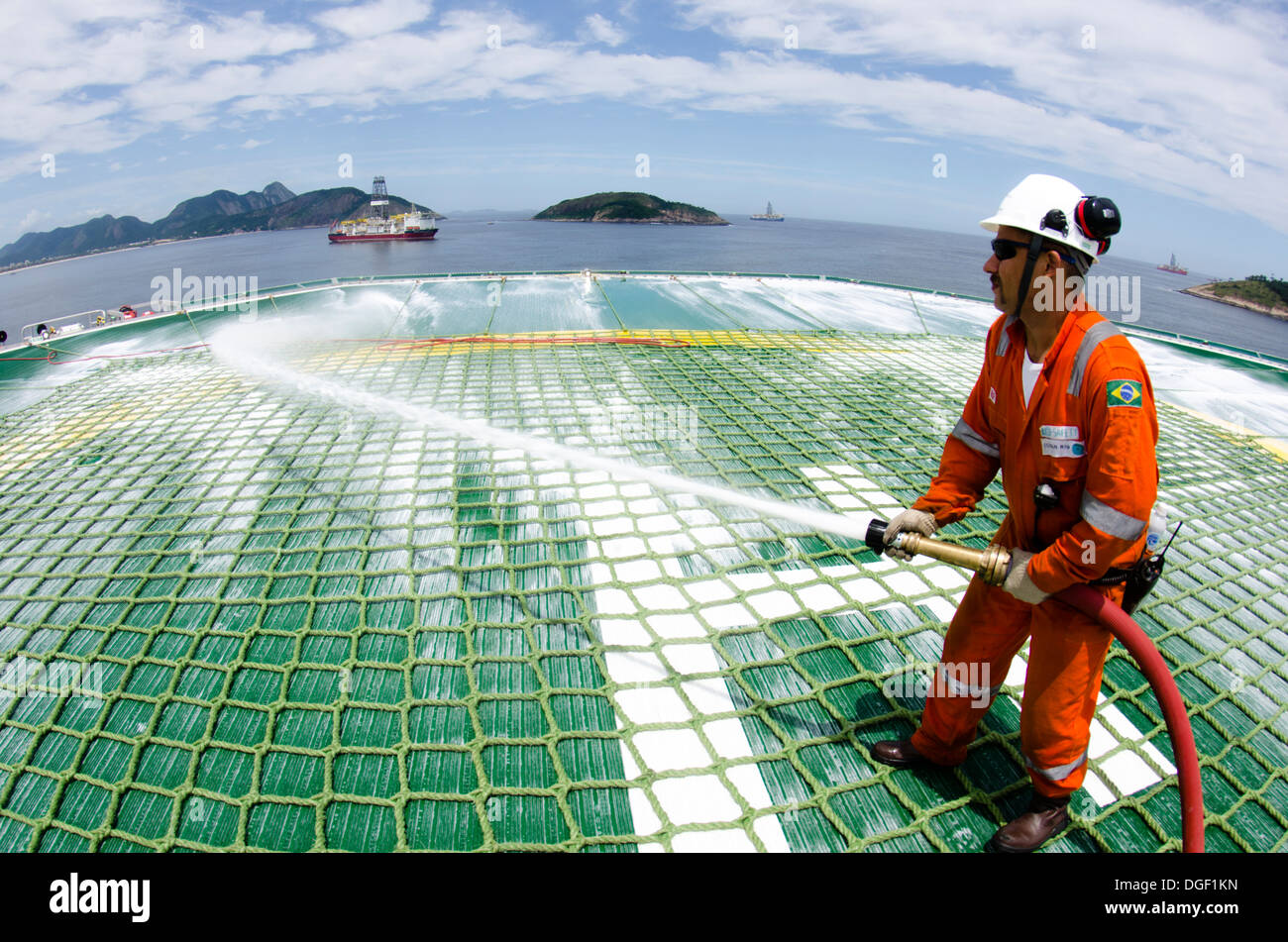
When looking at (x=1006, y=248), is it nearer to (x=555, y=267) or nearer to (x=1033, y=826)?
(x=1033, y=826)

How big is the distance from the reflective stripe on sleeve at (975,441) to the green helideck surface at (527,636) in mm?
1164

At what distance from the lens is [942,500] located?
200cm

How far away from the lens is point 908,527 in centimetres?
191

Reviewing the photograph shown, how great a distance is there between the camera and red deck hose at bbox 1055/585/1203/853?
1.46 meters

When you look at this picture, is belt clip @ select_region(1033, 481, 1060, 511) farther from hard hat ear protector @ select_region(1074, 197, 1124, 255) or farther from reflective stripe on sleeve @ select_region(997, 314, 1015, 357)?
hard hat ear protector @ select_region(1074, 197, 1124, 255)

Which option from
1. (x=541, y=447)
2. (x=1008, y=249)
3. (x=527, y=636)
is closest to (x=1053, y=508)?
(x=1008, y=249)

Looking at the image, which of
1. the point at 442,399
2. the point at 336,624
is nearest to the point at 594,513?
the point at 336,624

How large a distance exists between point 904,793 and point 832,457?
112 inches

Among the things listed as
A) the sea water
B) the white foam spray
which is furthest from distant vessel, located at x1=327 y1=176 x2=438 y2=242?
the white foam spray

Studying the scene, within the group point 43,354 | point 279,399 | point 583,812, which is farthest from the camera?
point 43,354

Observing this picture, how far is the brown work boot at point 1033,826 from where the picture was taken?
6.07 ft

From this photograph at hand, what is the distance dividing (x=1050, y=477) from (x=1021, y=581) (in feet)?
0.99

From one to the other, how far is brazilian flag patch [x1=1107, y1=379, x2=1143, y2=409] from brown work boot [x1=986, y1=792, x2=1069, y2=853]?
123cm
